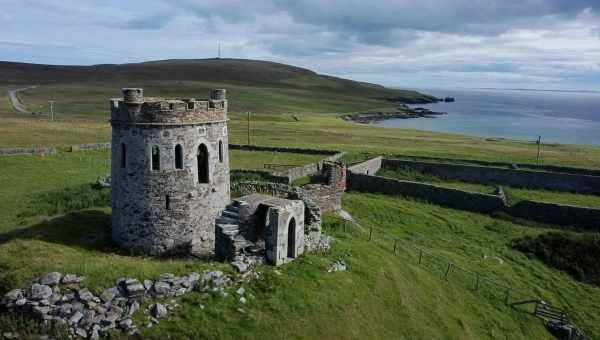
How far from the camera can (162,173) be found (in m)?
18.5

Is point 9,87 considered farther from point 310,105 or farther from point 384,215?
point 384,215

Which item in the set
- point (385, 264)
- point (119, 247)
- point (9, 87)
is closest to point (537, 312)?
point (385, 264)

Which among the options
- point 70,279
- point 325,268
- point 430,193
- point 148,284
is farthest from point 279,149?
point 70,279

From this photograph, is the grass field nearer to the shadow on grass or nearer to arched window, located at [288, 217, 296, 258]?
the shadow on grass

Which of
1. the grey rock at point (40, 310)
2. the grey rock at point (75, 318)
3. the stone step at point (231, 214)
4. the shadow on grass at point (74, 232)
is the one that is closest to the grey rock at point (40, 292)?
the grey rock at point (40, 310)

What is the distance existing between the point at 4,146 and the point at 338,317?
41.0 meters

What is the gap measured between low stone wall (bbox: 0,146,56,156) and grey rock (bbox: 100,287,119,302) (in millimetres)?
32276

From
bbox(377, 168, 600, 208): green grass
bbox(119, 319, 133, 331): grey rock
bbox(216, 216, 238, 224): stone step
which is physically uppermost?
bbox(216, 216, 238, 224): stone step

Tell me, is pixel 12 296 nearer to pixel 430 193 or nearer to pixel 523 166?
pixel 430 193

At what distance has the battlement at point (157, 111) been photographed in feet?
59.8

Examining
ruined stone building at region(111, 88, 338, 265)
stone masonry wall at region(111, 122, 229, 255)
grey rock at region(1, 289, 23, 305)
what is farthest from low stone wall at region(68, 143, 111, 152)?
grey rock at region(1, 289, 23, 305)

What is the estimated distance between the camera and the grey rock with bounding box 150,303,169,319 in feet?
44.7

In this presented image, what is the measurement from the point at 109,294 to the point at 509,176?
126 feet

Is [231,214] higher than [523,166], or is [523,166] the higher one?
[231,214]
